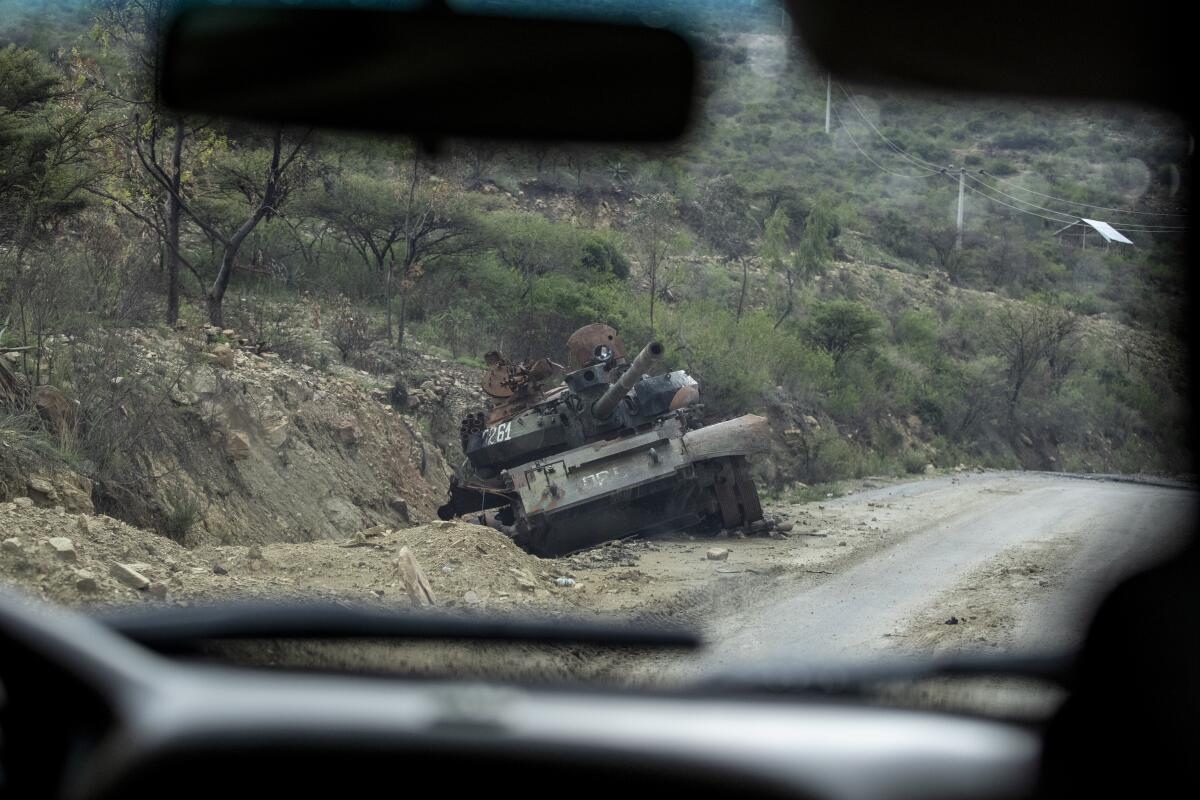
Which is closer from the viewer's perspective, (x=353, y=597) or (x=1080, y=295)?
(x=353, y=597)

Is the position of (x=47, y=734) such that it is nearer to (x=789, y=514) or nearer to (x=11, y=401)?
(x=11, y=401)

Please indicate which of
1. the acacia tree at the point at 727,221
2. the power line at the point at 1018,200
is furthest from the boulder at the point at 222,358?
the power line at the point at 1018,200

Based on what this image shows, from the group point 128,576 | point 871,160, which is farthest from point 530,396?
point 871,160

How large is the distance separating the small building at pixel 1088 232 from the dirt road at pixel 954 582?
2731 cm

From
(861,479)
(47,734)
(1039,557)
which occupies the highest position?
(47,734)

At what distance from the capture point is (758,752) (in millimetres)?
2035

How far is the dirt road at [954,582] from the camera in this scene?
8.51 m

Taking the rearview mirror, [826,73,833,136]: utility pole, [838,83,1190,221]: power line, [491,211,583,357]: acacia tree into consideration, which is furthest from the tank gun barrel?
[826,73,833,136]: utility pole

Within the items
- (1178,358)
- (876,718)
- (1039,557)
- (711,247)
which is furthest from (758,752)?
(1178,358)

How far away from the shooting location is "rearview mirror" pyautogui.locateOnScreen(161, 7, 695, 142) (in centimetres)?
2006

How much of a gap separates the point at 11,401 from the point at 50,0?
20379mm

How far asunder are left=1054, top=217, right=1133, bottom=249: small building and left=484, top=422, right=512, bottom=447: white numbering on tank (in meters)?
35.7

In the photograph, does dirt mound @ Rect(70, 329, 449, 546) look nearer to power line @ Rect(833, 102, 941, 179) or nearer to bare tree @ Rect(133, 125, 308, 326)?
bare tree @ Rect(133, 125, 308, 326)

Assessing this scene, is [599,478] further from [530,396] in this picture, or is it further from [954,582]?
[954,582]
